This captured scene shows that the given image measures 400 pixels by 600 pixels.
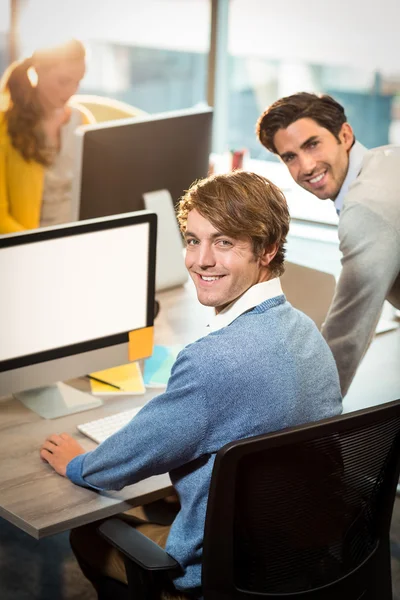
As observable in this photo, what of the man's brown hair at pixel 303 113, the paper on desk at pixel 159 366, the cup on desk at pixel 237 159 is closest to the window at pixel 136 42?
the cup on desk at pixel 237 159

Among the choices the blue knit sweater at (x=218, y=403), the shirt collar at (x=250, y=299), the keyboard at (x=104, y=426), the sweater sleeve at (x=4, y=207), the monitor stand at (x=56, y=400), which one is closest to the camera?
the blue knit sweater at (x=218, y=403)

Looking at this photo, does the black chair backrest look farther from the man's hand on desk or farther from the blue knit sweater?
the man's hand on desk

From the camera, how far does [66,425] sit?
2312mm

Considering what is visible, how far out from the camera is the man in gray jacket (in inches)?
94.1

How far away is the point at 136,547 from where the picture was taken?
5.78ft

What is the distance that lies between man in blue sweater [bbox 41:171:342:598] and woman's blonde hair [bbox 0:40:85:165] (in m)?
2.15

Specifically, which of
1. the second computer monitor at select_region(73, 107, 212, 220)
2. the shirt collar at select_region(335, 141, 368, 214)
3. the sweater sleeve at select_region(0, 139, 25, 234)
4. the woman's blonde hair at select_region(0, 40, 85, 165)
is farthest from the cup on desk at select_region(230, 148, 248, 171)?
the shirt collar at select_region(335, 141, 368, 214)

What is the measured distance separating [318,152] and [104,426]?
1038 mm

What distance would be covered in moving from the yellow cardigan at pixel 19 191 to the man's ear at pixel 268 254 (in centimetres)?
204

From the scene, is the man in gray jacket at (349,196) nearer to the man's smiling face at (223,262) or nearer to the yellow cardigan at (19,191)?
the man's smiling face at (223,262)

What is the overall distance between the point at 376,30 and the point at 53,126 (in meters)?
2.44

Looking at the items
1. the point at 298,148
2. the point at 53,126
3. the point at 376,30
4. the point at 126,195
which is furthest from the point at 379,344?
the point at 376,30

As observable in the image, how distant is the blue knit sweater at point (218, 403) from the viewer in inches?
66.5

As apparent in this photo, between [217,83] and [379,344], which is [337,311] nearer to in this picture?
[379,344]
